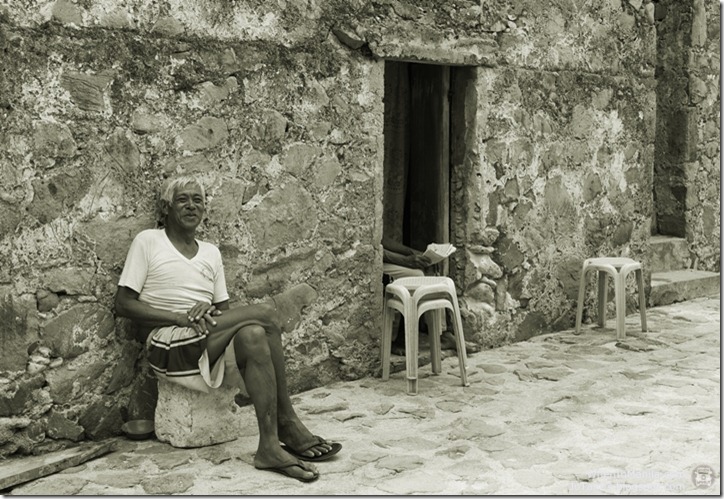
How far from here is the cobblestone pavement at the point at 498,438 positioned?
3.73 metres

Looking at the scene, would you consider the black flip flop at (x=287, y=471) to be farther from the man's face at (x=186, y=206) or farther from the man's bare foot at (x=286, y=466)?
the man's face at (x=186, y=206)

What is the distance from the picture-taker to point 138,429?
4281mm

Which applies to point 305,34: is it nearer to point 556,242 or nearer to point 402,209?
point 402,209

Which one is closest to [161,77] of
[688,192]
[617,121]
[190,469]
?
[190,469]

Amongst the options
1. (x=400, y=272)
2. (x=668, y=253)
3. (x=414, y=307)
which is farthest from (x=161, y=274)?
(x=668, y=253)

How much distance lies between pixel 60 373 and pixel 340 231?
1830 mm

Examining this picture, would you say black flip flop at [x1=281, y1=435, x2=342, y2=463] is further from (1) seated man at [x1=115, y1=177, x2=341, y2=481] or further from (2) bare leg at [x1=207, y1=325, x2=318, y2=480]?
(2) bare leg at [x1=207, y1=325, x2=318, y2=480]

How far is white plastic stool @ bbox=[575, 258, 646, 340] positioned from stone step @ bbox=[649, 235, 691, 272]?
5.13 feet

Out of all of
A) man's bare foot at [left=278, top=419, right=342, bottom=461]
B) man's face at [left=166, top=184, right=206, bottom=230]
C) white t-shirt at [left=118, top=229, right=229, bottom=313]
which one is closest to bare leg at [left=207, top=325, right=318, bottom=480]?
man's bare foot at [left=278, top=419, right=342, bottom=461]

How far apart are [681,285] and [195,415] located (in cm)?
531

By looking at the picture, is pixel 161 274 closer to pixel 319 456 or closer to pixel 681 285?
pixel 319 456

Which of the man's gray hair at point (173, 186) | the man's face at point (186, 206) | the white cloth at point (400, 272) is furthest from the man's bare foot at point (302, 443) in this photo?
the white cloth at point (400, 272)

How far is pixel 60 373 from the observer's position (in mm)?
4094

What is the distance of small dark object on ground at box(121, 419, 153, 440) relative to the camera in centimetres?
427
